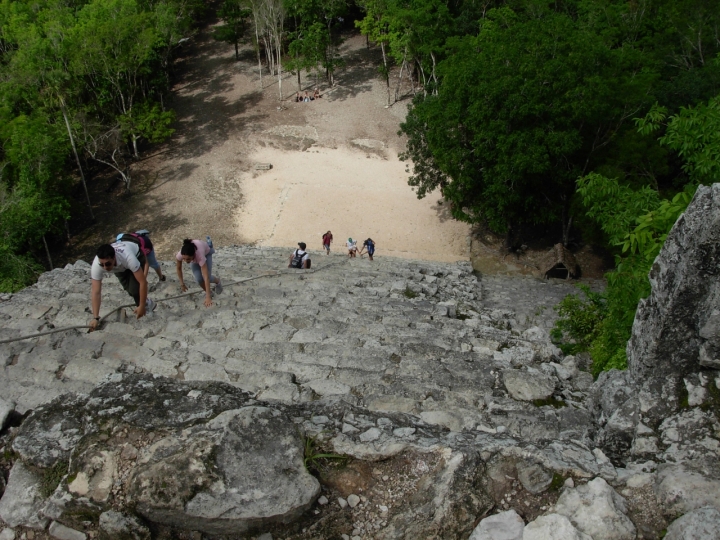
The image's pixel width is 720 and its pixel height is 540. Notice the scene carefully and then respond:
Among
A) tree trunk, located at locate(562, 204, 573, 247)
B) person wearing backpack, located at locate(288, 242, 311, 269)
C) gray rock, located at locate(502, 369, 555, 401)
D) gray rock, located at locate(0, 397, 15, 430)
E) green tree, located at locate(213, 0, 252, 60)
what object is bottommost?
tree trunk, located at locate(562, 204, 573, 247)

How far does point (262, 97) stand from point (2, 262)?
17339 mm

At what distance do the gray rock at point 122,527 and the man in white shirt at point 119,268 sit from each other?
375 cm

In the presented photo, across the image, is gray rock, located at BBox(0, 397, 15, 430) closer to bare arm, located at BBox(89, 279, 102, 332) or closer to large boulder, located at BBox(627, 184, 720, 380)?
bare arm, located at BBox(89, 279, 102, 332)

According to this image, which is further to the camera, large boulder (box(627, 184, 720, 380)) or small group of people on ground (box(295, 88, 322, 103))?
small group of people on ground (box(295, 88, 322, 103))

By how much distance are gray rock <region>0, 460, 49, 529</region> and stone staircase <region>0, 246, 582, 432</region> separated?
1765 mm

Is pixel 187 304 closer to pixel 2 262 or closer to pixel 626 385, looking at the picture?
pixel 626 385

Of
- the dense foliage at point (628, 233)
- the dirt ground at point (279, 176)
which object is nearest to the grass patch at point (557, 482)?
the dense foliage at point (628, 233)

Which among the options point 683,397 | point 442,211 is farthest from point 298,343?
point 442,211

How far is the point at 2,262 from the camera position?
18.2 m

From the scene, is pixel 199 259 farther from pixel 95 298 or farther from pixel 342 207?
pixel 342 207

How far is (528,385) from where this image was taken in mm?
6852

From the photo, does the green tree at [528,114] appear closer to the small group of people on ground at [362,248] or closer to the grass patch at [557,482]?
the small group of people on ground at [362,248]

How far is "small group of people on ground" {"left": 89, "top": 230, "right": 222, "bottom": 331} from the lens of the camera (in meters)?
7.24

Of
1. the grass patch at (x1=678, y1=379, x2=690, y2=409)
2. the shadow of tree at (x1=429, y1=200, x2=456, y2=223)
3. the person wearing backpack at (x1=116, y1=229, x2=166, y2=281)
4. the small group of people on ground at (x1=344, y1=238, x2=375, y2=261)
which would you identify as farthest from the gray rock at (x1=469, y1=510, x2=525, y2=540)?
the shadow of tree at (x1=429, y1=200, x2=456, y2=223)
